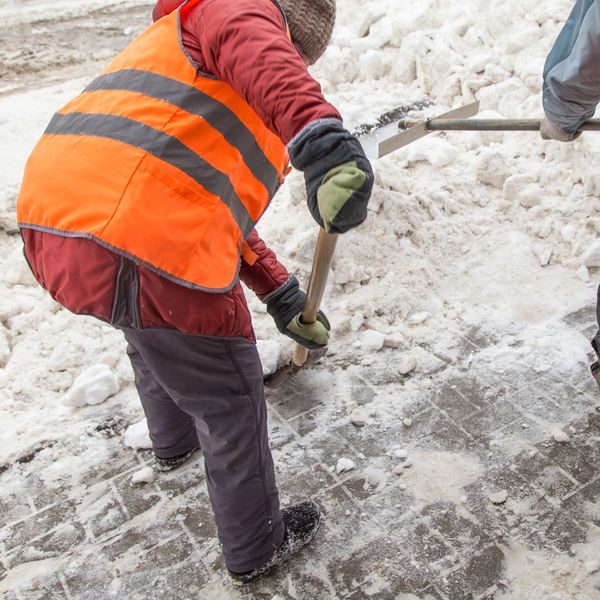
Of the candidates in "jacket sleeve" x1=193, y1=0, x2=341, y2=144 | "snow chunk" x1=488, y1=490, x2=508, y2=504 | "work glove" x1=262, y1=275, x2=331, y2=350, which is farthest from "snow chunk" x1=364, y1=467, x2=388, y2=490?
"jacket sleeve" x1=193, y1=0, x2=341, y2=144

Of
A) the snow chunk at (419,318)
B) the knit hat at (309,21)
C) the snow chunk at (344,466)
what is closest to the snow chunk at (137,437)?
the snow chunk at (344,466)

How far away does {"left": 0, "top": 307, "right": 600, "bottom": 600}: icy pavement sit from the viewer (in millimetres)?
2316

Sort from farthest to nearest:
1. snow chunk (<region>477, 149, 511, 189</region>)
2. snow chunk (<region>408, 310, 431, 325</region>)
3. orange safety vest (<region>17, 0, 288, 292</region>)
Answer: snow chunk (<region>477, 149, 511, 189</region>)
snow chunk (<region>408, 310, 431, 325</region>)
orange safety vest (<region>17, 0, 288, 292</region>)

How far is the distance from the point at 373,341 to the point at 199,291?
4.82ft

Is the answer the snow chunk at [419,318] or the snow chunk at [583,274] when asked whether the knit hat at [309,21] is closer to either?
the snow chunk at [419,318]

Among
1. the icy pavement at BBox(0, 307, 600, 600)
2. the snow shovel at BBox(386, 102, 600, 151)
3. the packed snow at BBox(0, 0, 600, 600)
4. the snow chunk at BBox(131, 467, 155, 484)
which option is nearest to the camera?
the icy pavement at BBox(0, 307, 600, 600)

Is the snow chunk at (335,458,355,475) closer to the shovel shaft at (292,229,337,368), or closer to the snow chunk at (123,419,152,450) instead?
the shovel shaft at (292,229,337,368)

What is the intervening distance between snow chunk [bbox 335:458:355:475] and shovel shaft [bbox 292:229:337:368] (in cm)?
57

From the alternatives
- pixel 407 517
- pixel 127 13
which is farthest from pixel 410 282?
pixel 127 13

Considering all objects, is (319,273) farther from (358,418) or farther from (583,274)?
(583,274)

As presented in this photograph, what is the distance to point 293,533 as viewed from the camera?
241 cm

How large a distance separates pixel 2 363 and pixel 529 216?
2.78 meters

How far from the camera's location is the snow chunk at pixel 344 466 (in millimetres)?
2680

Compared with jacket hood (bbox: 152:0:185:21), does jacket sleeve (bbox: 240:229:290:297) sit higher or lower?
lower
